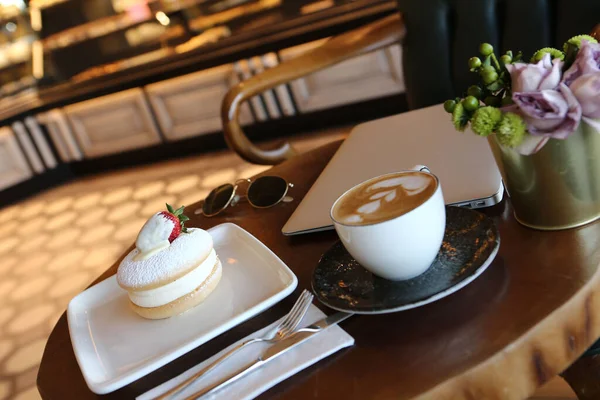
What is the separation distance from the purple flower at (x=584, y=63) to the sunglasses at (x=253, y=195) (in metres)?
0.41

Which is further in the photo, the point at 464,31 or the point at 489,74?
the point at 464,31

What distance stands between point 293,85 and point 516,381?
103 inches

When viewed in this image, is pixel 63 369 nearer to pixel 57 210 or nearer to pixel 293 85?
pixel 293 85

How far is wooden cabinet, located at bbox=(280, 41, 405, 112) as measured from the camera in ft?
8.82

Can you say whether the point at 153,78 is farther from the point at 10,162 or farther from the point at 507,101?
the point at 507,101

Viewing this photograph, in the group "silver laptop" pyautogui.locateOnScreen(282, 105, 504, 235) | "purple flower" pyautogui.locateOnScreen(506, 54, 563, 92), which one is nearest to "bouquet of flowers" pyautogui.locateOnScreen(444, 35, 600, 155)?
"purple flower" pyautogui.locateOnScreen(506, 54, 563, 92)

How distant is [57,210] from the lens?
321 cm

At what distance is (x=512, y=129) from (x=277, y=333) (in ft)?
0.86

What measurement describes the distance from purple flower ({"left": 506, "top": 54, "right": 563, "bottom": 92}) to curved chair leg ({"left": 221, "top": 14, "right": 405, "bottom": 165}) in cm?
63

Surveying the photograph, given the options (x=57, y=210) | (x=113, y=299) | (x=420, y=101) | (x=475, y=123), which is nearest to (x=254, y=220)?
(x=113, y=299)

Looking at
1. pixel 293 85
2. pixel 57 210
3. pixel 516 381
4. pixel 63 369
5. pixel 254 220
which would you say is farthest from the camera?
pixel 57 210

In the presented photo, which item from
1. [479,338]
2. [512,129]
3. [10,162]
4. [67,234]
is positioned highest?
[512,129]

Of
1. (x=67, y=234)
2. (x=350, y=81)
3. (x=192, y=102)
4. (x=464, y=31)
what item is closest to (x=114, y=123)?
(x=192, y=102)

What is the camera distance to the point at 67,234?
110 inches
